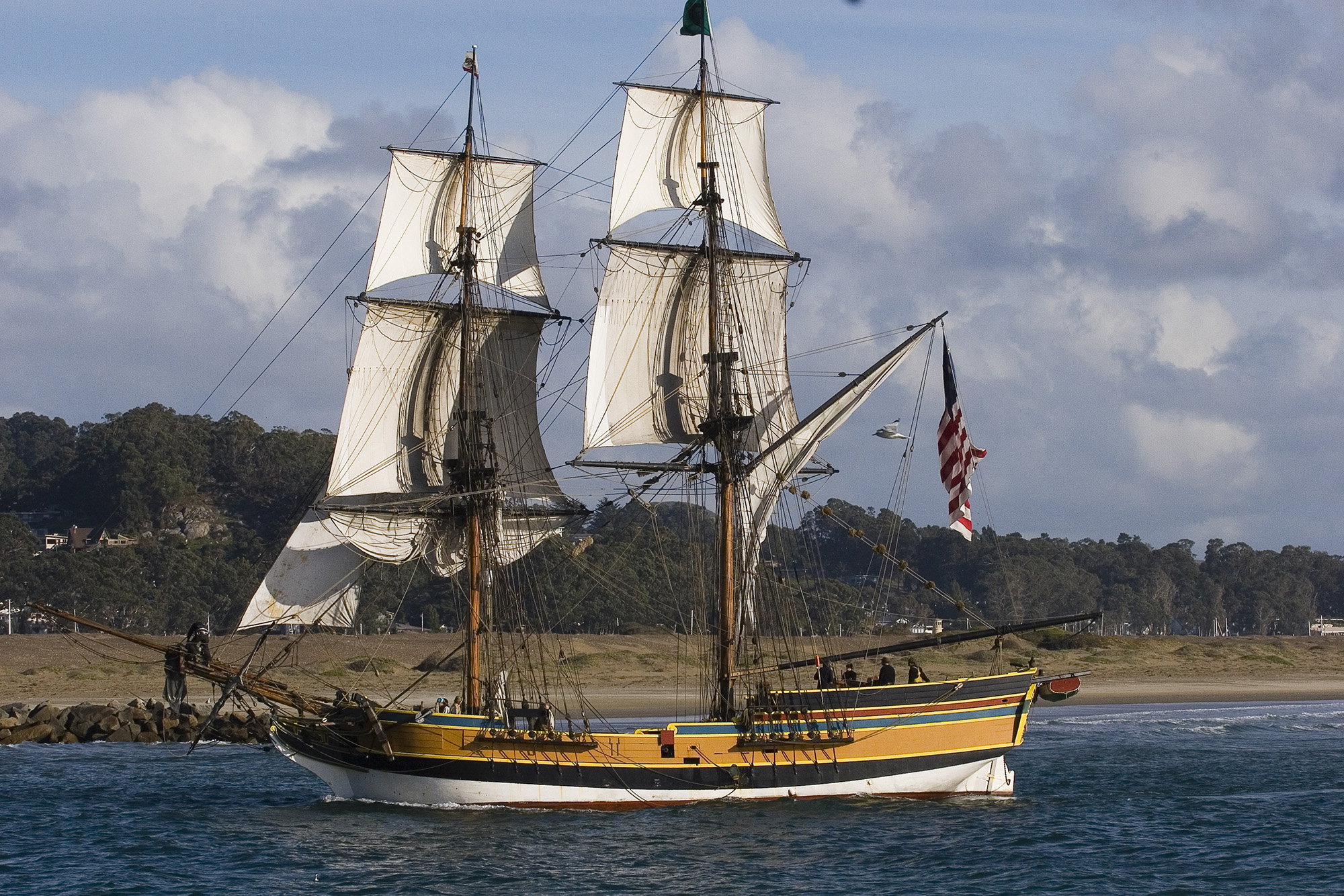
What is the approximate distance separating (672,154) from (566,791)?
2118 centimetres

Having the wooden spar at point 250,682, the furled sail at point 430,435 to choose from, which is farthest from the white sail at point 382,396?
the wooden spar at point 250,682

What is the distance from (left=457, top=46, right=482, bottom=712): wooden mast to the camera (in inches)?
1881

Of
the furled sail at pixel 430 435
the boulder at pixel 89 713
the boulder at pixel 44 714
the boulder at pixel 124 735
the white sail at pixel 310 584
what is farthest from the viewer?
the boulder at pixel 44 714

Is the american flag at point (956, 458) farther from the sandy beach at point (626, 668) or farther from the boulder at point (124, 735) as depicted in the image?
the boulder at point (124, 735)

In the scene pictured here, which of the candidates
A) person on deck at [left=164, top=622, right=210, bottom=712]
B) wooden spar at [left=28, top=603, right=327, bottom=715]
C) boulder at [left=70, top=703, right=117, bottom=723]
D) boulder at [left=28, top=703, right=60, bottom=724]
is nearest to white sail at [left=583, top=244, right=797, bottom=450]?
wooden spar at [left=28, top=603, right=327, bottom=715]

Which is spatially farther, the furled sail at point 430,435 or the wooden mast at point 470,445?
the furled sail at point 430,435

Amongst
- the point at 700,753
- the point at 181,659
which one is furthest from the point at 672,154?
the point at 181,659

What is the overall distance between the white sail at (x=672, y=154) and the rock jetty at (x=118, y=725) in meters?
24.8

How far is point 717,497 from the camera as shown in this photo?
162 feet

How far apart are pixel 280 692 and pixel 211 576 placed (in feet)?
231

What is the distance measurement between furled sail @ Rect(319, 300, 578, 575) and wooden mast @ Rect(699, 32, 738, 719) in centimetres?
682

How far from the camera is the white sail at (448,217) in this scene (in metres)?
53.5

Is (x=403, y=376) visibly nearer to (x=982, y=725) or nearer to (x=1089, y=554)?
(x=982, y=725)

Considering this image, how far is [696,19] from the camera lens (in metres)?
51.7
